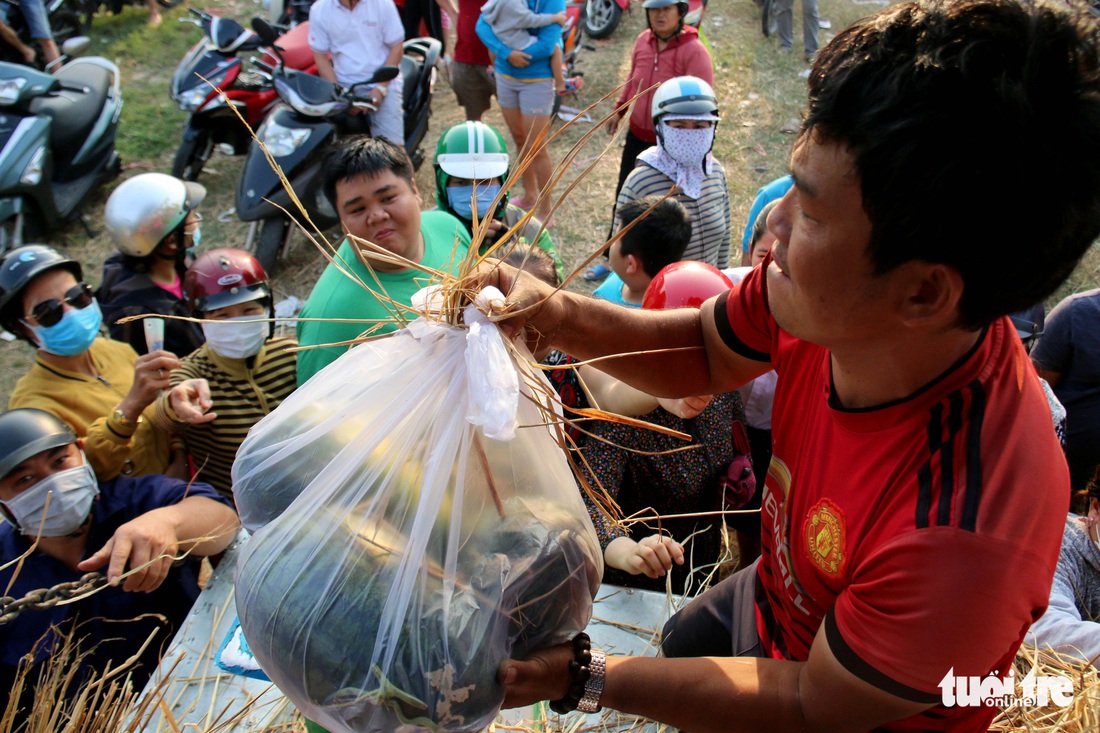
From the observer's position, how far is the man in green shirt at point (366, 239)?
261cm

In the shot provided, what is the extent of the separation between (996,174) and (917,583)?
585mm

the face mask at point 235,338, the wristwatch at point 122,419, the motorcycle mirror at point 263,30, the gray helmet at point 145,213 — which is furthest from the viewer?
the motorcycle mirror at point 263,30

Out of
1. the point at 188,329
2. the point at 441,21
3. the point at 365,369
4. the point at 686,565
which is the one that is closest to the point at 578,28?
the point at 441,21

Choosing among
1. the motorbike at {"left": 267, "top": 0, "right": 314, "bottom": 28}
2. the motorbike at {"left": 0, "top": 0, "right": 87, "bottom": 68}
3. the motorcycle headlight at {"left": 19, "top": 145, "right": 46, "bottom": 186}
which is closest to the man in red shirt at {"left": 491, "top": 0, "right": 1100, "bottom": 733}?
the motorcycle headlight at {"left": 19, "top": 145, "right": 46, "bottom": 186}

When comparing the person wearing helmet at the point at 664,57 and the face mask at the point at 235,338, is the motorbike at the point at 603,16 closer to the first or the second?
the person wearing helmet at the point at 664,57

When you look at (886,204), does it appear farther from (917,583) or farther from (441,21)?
(441,21)

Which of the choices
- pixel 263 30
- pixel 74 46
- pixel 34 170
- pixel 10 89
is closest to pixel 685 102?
pixel 263 30

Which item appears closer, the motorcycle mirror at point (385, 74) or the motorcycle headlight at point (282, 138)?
the motorcycle headlight at point (282, 138)

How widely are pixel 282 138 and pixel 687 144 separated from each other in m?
3.15

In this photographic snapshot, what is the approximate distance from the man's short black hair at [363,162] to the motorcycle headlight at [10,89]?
4379mm

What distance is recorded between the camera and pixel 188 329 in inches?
144

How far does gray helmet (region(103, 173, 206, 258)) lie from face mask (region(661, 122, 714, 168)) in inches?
105

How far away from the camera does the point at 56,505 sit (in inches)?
89.7

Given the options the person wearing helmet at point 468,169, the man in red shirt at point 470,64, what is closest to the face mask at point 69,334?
the person wearing helmet at point 468,169
